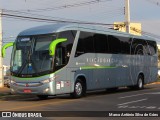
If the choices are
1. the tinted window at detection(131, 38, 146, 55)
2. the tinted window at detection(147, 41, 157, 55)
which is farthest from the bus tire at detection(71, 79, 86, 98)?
the tinted window at detection(147, 41, 157, 55)

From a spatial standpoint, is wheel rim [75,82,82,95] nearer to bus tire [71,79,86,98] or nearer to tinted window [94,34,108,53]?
bus tire [71,79,86,98]

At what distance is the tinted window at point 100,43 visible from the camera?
24.4 m

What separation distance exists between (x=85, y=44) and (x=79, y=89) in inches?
94.4

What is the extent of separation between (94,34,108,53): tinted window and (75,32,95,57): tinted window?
1.44 ft

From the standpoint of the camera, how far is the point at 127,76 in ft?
93.1

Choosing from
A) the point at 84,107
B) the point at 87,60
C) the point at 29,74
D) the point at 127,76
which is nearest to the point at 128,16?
the point at 127,76

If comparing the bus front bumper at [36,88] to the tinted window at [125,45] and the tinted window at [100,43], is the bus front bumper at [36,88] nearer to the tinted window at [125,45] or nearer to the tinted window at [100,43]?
the tinted window at [100,43]

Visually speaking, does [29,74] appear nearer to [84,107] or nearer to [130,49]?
[84,107]

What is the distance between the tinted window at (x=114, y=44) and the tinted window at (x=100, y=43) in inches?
22.4

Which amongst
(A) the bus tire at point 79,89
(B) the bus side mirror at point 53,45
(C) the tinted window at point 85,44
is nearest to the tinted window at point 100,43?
(C) the tinted window at point 85,44

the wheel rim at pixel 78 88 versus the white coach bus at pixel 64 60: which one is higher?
the white coach bus at pixel 64 60

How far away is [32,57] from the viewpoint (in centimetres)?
2127

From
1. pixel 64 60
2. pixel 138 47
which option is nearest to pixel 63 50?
pixel 64 60

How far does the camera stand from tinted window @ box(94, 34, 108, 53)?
24350mm
